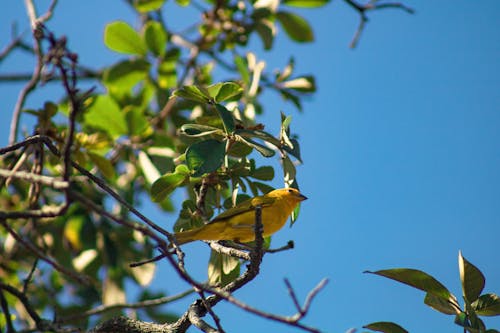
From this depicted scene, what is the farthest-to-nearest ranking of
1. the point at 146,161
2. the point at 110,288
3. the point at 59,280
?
1. the point at 59,280
2. the point at 110,288
3. the point at 146,161

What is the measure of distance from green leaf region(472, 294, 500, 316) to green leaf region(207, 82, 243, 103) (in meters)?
1.58

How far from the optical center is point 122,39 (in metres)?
4.37

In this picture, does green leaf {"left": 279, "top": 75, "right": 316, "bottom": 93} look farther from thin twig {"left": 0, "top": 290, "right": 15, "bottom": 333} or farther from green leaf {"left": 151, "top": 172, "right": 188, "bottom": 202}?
thin twig {"left": 0, "top": 290, "right": 15, "bottom": 333}

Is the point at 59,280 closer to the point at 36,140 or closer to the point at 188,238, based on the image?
the point at 188,238

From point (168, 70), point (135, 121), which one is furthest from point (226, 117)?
point (168, 70)

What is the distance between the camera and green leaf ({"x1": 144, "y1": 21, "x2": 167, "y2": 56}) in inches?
175

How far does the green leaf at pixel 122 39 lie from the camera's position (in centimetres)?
428

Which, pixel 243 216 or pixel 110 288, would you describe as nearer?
pixel 243 216

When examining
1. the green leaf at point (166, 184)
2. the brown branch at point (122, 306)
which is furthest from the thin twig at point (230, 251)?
the brown branch at point (122, 306)

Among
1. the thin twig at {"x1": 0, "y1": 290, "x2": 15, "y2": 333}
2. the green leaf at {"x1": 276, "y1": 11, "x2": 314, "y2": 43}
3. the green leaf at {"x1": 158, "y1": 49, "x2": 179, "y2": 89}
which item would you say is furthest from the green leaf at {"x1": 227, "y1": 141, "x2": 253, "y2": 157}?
the green leaf at {"x1": 276, "y1": 11, "x2": 314, "y2": 43}

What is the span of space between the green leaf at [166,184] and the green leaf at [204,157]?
0.38 metres

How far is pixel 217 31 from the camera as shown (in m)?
5.26

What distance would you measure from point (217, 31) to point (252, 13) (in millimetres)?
518

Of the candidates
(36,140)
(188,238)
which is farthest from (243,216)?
(36,140)
